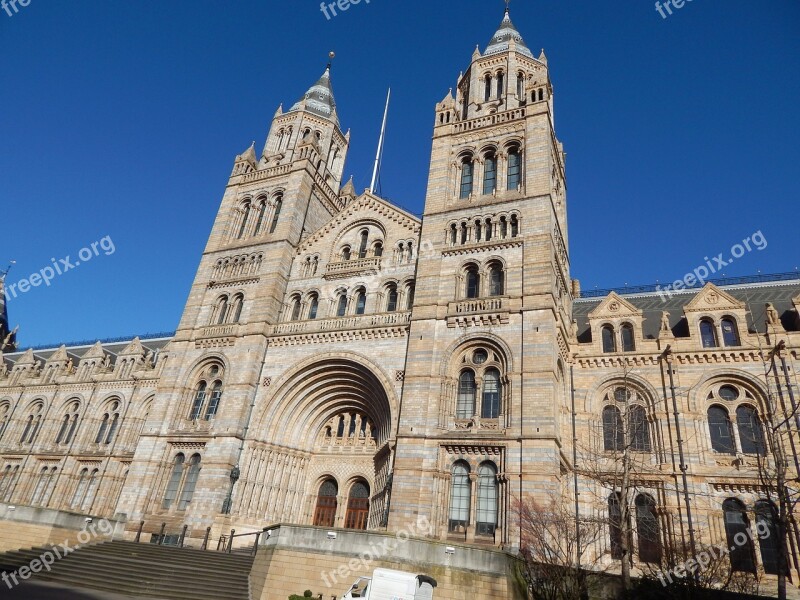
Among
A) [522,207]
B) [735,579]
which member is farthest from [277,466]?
[735,579]

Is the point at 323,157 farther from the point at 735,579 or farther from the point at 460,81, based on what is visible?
the point at 735,579

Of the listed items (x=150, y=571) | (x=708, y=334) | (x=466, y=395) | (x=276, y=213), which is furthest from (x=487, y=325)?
(x=276, y=213)

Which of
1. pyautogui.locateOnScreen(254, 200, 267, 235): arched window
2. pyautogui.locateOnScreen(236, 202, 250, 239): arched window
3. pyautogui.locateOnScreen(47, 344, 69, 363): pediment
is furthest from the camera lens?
pyautogui.locateOnScreen(47, 344, 69, 363): pediment

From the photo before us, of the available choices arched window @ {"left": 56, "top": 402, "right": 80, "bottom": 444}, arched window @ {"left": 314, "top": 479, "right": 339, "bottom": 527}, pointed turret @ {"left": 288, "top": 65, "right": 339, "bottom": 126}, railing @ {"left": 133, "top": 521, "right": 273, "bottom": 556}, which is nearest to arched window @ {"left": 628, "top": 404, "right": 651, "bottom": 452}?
arched window @ {"left": 314, "top": 479, "right": 339, "bottom": 527}

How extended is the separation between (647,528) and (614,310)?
1173 cm

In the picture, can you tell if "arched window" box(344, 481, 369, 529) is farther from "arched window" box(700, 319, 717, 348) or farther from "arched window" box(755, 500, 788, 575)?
"arched window" box(700, 319, 717, 348)

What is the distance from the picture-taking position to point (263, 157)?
1550 inches

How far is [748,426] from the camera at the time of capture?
25094 mm

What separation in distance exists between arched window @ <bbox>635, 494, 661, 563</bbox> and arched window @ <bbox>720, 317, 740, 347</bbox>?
9.10m

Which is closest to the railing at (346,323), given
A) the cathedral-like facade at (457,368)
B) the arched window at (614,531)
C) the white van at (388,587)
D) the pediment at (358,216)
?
the cathedral-like facade at (457,368)

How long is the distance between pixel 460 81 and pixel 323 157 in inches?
455

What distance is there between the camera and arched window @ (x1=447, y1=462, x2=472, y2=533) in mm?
21583

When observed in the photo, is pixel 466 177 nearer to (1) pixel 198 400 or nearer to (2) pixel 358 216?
(2) pixel 358 216

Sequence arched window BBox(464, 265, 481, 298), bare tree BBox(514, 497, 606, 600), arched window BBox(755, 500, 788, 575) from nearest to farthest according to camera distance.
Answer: bare tree BBox(514, 497, 606, 600) < arched window BBox(755, 500, 788, 575) < arched window BBox(464, 265, 481, 298)
